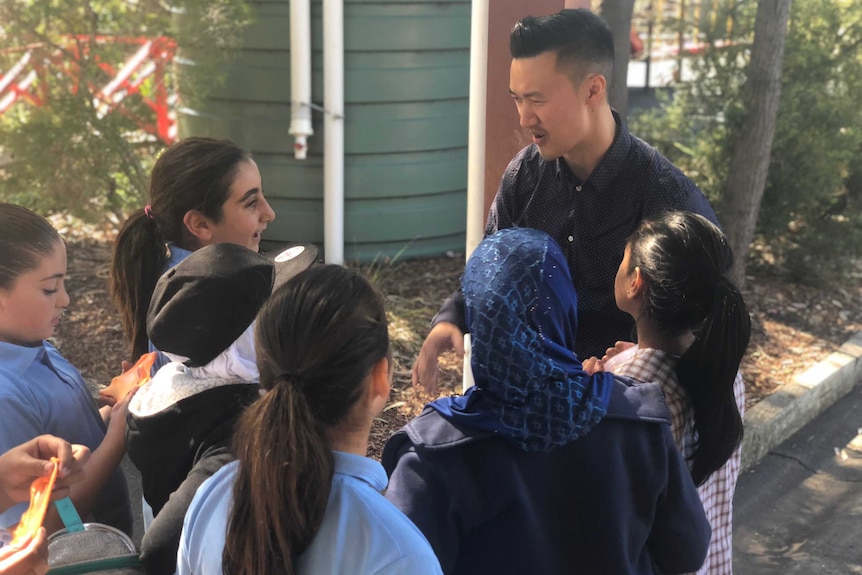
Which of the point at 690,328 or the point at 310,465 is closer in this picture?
the point at 310,465

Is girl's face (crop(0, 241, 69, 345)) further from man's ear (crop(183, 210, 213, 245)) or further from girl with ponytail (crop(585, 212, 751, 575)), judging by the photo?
girl with ponytail (crop(585, 212, 751, 575))

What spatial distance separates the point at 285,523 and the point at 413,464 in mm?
386

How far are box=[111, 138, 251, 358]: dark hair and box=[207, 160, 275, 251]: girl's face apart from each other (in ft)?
0.06

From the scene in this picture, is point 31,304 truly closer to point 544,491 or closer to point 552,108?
point 544,491

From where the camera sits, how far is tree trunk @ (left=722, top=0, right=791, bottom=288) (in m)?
5.60

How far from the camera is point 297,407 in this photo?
1.53 m

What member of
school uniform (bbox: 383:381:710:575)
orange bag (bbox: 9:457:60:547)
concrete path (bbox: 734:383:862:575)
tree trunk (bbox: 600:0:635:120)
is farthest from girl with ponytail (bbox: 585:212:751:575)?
tree trunk (bbox: 600:0:635:120)

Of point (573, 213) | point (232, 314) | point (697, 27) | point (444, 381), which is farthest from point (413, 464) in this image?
point (697, 27)

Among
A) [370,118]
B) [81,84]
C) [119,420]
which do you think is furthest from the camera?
[370,118]

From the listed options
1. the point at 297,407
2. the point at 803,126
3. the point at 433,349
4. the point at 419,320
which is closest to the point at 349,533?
the point at 297,407

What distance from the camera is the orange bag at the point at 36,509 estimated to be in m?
1.66

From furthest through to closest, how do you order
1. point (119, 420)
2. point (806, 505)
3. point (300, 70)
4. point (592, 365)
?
point (300, 70), point (806, 505), point (592, 365), point (119, 420)

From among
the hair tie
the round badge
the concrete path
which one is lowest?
the concrete path

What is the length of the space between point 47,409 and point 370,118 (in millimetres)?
4505
